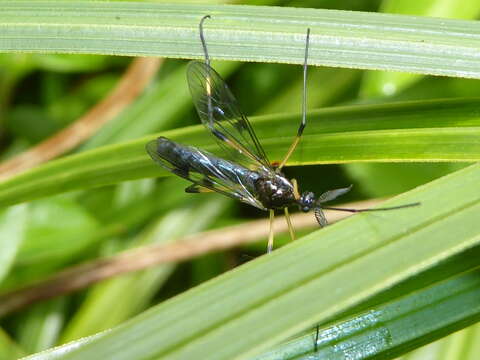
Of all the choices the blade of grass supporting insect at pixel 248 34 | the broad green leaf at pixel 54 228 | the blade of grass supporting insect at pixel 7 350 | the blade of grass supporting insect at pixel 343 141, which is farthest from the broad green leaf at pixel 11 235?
the blade of grass supporting insect at pixel 248 34

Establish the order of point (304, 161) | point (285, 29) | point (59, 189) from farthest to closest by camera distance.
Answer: point (59, 189) < point (304, 161) < point (285, 29)

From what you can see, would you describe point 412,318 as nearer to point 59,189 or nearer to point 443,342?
point 443,342

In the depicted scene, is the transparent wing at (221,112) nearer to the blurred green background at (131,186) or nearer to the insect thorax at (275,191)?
the insect thorax at (275,191)

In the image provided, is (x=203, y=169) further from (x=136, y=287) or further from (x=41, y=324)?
(x=41, y=324)

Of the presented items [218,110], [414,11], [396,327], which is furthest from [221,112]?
[396,327]

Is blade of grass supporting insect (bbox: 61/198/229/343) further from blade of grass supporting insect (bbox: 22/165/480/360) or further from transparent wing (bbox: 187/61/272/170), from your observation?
blade of grass supporting insect (bbox: 22/165/480/360)

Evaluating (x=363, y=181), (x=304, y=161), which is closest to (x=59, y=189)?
(x=304, y=161)
